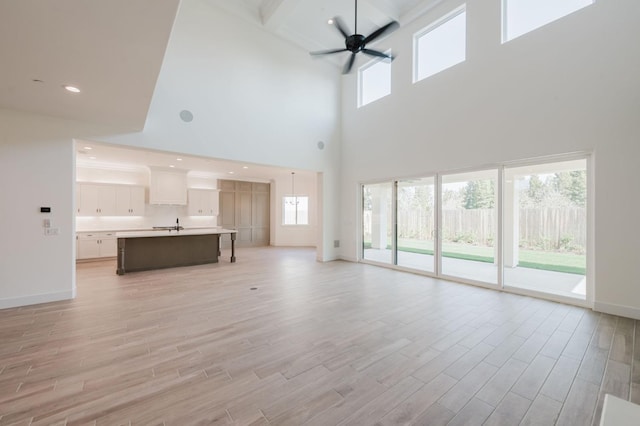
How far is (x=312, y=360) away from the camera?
2441 millimetres

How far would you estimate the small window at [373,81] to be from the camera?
271 inches

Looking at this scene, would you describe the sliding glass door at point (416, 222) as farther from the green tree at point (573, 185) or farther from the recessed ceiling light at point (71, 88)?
the recessed ceiling light at point (71, 88)

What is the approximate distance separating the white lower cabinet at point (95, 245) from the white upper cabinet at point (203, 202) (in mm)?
2493

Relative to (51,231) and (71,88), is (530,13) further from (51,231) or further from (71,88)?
(51,231)

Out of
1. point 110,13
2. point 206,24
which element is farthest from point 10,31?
point 206,24

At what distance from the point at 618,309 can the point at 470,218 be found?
238 centimetres

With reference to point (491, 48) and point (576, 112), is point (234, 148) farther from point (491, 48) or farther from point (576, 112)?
point (576, 112)

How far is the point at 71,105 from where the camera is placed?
3.64 meters

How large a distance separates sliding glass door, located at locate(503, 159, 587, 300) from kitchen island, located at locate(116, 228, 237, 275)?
6.79m

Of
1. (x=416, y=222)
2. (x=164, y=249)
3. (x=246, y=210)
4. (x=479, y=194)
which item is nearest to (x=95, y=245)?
(x=164, y=249)

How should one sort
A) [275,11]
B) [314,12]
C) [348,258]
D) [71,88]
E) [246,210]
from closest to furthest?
1. [71,88]
2. [275,11]
3. [314,12]
4. [348,258]
5. [246,210]

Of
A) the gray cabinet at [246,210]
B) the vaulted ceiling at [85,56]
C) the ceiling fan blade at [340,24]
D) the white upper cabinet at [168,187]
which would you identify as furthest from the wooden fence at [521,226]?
the white upper cabinet at [168,187]

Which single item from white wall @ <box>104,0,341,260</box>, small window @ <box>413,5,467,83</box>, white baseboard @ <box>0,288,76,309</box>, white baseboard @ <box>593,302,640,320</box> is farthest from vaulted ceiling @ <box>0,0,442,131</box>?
white baseboard @ <box>593,302,640,320</box>

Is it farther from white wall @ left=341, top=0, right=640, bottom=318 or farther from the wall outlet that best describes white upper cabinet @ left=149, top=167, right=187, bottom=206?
white wall @ left=341, top=0, right=640, bottom=318
